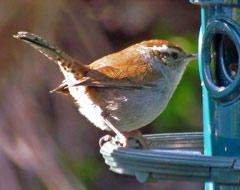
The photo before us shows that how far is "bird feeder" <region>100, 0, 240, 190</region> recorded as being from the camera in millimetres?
3025

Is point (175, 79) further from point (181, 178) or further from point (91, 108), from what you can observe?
point (181, 178)

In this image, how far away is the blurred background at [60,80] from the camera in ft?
20.9

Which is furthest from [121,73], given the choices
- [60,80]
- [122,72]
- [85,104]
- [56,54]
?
[60,80]

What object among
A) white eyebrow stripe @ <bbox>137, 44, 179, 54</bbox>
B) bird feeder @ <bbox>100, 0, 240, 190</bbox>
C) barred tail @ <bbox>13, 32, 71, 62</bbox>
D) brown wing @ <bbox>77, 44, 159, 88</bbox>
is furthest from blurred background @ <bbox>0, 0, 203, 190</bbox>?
bird feeder @ <bbox>100, 0, 240, 190</bbox>

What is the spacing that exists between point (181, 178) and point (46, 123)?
3.76 m

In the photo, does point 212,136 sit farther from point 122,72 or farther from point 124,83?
point 122,72

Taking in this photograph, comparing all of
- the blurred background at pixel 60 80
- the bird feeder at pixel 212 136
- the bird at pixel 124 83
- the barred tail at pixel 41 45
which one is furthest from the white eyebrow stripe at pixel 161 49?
the blurred background at pixel 60 80

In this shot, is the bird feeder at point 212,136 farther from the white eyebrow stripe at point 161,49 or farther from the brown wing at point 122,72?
the white eyebrow stripe at point 161,49

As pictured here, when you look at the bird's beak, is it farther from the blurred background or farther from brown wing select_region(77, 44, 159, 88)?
the blurred background

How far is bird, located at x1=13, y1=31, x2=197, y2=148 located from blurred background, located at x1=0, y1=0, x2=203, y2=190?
61.5 inches

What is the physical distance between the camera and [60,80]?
21.5ft

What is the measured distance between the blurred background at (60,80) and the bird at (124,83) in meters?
1.56

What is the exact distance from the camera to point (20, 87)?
6.38 m

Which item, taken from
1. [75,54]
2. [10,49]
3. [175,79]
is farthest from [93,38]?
[175,79]
